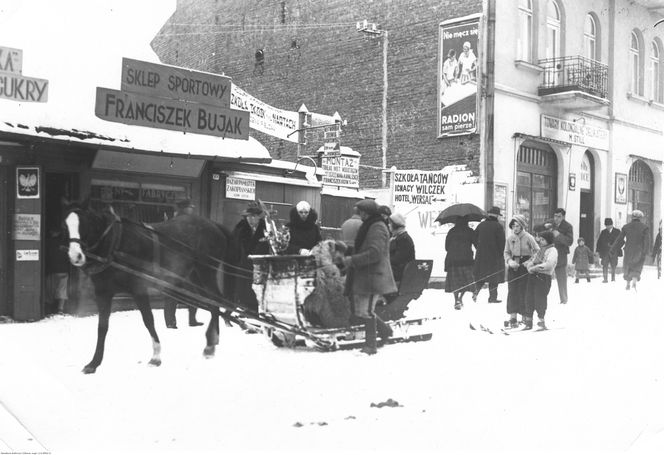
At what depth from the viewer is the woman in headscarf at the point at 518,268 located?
9.42 metres

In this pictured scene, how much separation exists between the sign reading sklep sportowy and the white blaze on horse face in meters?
0.60

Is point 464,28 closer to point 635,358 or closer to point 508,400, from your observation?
point 635,358

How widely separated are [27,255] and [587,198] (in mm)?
14375

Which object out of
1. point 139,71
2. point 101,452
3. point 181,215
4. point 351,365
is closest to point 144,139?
point 139,71

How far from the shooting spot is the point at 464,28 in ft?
51.2

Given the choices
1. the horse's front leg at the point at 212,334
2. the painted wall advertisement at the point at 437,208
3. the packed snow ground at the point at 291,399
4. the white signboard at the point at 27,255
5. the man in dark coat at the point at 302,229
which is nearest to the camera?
the packed snow ground at the point at 291,399

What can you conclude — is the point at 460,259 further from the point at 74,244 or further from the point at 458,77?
the point at 74,244

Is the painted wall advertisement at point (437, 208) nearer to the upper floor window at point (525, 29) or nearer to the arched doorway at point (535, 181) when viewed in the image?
the arched doorway at point (535, 181)

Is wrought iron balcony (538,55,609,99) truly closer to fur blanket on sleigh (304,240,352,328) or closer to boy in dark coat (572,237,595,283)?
boy in dark coat (572,237,595,283)

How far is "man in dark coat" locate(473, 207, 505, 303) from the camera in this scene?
10.9 meters

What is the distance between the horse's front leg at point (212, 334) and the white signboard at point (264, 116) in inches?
49.3

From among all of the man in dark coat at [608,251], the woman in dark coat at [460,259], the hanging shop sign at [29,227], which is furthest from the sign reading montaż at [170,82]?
the man in dark coat at [608,251]

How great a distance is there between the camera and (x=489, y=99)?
616 inches

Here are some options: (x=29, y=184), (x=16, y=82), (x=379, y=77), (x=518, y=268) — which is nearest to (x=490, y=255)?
(x=518, y=268)
